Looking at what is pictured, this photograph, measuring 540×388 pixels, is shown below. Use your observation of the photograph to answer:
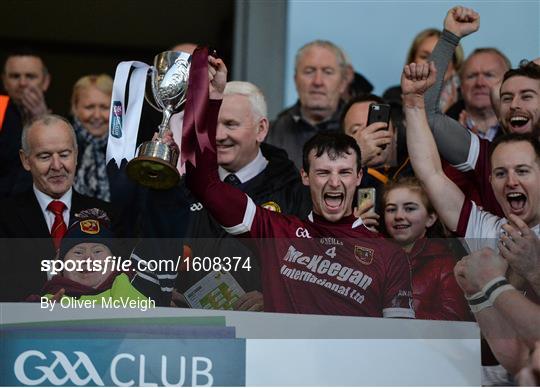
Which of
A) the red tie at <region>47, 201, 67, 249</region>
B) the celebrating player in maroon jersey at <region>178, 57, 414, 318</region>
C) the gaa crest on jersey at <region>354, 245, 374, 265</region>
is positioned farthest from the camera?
the red tie at <region>47, 201, 67, 249</region>

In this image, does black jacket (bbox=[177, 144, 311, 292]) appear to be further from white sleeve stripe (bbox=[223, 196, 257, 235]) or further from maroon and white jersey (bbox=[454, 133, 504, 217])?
maroon and white jersey (bbox=[454, 133, 504, 217])

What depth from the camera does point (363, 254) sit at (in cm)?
515

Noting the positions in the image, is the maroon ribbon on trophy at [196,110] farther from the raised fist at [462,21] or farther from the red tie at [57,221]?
the raised fist at [462,21]

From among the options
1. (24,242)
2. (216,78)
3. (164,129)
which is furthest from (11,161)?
(216,78)

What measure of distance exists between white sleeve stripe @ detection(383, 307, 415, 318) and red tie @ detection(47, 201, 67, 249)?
157 cm

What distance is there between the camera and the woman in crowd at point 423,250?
5.02 m

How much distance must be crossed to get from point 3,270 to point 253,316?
1.30 m

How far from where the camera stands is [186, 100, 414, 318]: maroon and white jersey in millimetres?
4988

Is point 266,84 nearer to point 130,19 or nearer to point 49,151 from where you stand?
point 130,19

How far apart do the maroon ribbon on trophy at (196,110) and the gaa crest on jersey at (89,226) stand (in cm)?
89

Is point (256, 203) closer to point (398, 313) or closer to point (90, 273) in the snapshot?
point (90, 273)

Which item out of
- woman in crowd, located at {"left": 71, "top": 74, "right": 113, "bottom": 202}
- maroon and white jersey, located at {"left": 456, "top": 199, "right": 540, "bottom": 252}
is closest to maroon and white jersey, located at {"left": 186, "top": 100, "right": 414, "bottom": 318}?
maroon and white jersey, located at {"left": 456, "top": 199, "right": 540, "bottom": 252}

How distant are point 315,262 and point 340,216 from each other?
0.84ft

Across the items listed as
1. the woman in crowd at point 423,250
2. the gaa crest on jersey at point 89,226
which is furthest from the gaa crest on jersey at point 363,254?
the gaa crest on jersey at point 89,226
